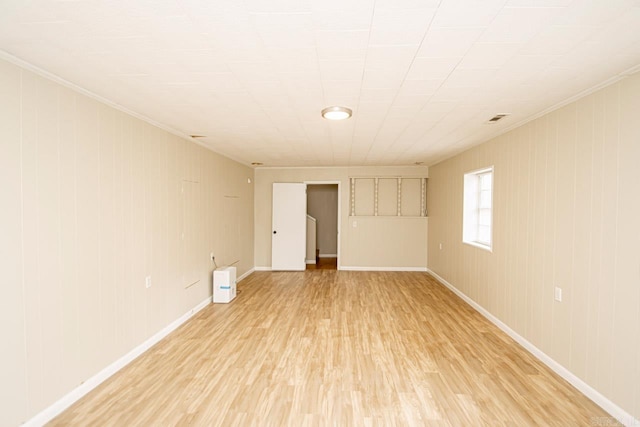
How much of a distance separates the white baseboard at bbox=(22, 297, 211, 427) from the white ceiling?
2.26 m

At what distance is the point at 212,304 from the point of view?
4.40 metres

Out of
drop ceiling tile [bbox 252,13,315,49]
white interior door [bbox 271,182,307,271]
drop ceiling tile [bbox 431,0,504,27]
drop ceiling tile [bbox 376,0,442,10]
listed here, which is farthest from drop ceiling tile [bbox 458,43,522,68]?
white interior door [bbox 271,182,307,271]

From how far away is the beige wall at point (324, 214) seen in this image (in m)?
8.65

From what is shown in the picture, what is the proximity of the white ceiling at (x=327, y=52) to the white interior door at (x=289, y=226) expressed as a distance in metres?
3.72

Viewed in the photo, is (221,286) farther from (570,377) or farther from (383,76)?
(570,377)

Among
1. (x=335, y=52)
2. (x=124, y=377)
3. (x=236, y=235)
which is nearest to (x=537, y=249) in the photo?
(x=335, y=52)

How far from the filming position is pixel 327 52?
1717 millimetres

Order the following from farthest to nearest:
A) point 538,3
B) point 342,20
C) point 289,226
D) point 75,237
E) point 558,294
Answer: point 289,226, point 558,294, point 75,237, point 342,20, point 538,3

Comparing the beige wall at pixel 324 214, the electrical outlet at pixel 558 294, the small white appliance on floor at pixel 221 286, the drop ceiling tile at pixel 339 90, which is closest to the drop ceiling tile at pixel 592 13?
the drop ceiling tile at pixel 339 90

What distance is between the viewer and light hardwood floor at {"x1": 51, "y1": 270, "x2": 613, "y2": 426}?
2.05 meters

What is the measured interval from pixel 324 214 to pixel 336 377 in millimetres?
6343

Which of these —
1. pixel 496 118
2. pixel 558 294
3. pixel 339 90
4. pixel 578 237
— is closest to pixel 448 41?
pixel 339 90

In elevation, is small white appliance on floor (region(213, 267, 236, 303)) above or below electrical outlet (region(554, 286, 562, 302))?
below

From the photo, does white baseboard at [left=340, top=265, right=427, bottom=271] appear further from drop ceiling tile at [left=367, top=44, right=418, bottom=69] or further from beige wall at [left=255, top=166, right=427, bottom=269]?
drop ceiling tile at [left=367, top=44, right=418, bottom=69]
